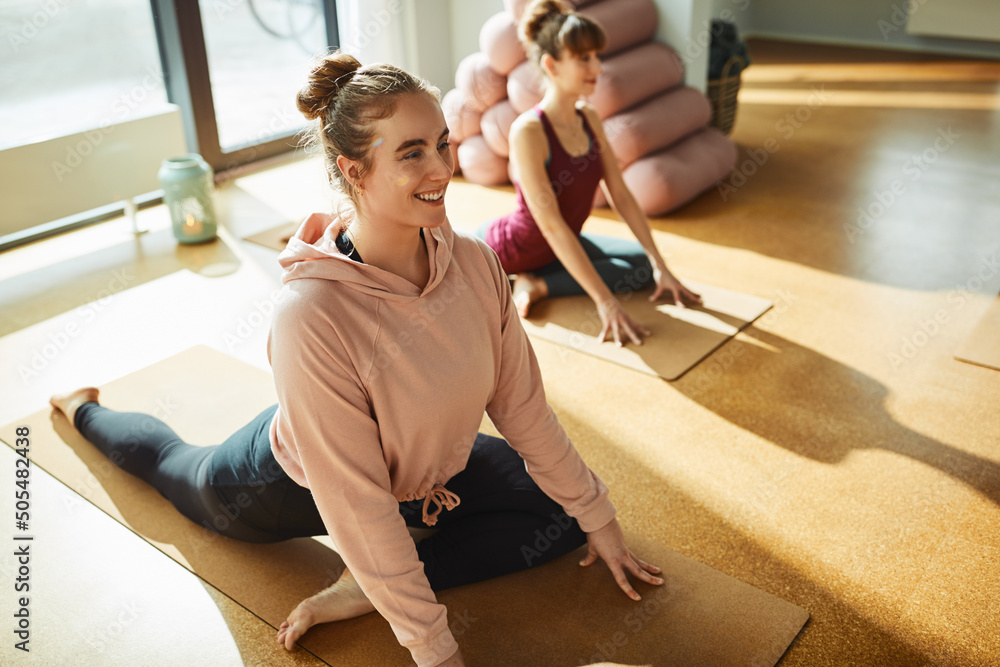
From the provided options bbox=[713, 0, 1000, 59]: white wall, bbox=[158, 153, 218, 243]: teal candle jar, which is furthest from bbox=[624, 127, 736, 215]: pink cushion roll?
bbox=[713, 0, 1000, 59]: white wall

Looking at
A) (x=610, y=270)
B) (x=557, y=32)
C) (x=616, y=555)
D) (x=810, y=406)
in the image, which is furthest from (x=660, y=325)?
(x=616, y=555)

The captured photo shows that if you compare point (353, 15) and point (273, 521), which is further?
point (353, 15)

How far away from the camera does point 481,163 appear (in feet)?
12.5

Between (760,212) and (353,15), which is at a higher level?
(353,15)

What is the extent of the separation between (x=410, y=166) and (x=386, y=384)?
0.32 meters

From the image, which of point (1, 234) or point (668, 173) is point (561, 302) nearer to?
point (668, 173)

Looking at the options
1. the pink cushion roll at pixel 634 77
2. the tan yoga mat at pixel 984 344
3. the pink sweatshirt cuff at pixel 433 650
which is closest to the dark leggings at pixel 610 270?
the pink cushion roll at pixel 634 77

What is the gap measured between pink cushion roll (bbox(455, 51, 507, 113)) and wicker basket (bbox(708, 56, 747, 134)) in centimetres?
100

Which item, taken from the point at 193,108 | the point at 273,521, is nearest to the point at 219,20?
the point at 193,108

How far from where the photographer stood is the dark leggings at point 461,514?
4.93 feet

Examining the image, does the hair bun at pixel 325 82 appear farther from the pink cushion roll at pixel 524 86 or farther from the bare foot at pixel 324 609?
the pink cushion roll at pixel 524 86

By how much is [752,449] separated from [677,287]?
770mm

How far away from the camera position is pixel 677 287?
8.64 ft

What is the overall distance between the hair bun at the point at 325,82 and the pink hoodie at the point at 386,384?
0.66 feet
